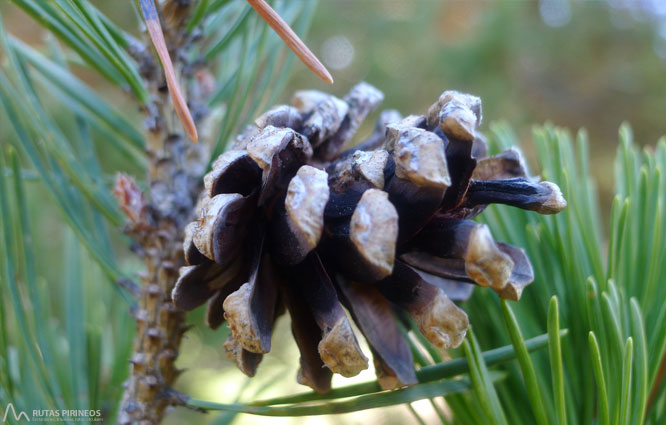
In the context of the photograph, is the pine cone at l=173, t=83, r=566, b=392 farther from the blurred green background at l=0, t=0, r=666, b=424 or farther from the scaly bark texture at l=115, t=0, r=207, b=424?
the blurred green background at l=0, t=0, r=666, b=424

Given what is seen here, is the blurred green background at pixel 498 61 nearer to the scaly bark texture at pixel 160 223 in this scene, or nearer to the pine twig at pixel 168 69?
the scaly bark texture at pixel 160 223

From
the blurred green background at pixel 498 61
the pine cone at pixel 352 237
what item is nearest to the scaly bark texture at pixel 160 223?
the pine cone at pixel 352 237

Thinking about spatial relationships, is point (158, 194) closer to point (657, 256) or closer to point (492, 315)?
point (492, 315)

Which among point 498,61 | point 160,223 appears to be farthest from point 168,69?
point 498,61

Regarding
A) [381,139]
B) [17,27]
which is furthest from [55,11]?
[17,27]

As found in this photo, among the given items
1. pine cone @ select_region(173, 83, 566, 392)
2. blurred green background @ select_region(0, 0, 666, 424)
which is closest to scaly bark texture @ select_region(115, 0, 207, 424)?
pine cone @ select_region(173, 83, 566, 392)

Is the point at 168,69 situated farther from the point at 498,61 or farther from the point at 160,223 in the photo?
the point at 498,61

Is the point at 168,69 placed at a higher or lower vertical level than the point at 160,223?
higher
